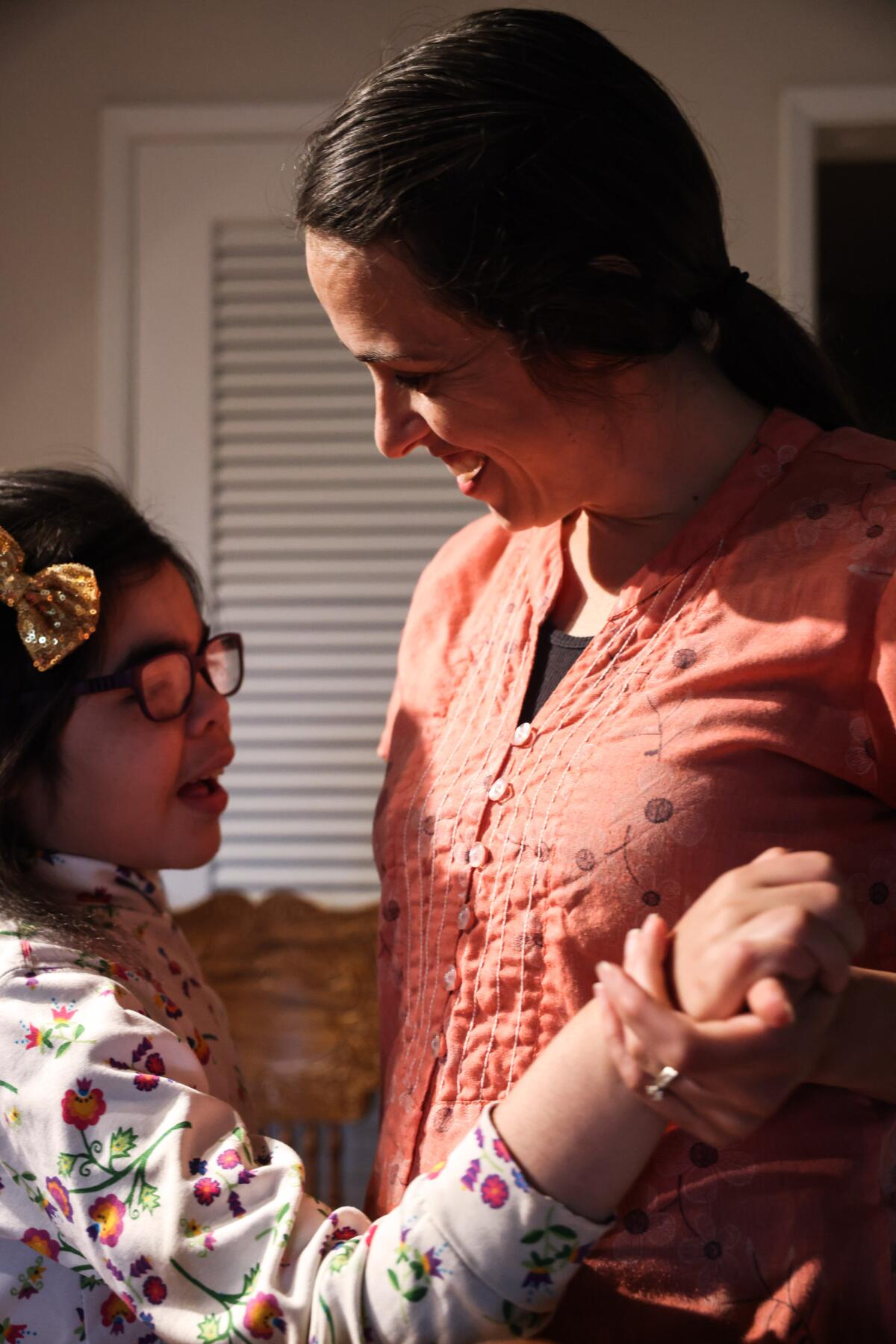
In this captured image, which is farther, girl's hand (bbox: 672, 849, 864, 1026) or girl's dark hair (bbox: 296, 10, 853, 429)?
girl's dark hair (bbox: 296, 10, 853, 429)

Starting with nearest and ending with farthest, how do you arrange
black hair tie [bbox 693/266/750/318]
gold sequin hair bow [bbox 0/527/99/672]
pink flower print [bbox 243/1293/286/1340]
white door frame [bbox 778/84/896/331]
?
pink flower print [bbox 243/1293/286/1340] → black hair tie [bbox 693/266/750/318] → gold sequin hair bow [bbox 0/527/99/672] → white door frame [bbox 778/84/896/331]

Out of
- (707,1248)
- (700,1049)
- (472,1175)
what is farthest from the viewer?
(707,1248)

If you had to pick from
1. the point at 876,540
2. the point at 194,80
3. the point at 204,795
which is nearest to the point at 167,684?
the point at 204,795

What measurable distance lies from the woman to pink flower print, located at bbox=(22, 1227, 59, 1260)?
0.28 metres

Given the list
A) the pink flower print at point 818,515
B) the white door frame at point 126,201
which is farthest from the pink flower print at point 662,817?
the white door frame at point 126,201

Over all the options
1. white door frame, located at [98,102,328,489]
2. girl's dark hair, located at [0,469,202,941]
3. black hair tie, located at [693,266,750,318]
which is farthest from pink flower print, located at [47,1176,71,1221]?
white door frame, located at [98,102,328,489]

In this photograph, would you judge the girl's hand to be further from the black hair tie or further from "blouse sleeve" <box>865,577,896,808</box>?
the black hair tie

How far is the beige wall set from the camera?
8.48ft

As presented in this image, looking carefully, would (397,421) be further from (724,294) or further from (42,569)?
Answer: (42,569)

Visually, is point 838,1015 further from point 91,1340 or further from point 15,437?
point 15,437

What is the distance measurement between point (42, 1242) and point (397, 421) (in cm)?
74

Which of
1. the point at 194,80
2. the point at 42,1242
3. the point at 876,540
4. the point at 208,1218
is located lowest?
the point at 42,1242

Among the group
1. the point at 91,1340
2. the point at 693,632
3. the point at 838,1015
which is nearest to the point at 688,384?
the point at 693,632

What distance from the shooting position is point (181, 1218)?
92 centimetres
